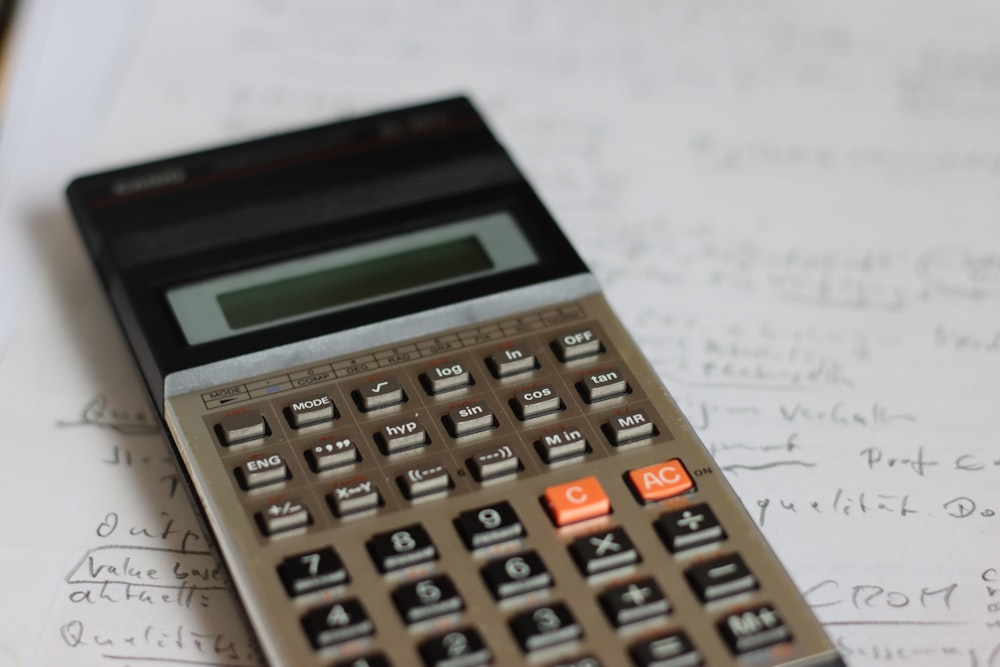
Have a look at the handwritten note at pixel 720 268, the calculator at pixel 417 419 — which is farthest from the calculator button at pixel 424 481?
the handwritten note at pixel 720 268

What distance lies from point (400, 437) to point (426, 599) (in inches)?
3.7

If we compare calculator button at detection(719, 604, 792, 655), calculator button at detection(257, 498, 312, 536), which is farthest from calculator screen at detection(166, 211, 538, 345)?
calculator button at detection(719, 604, 792, 655)

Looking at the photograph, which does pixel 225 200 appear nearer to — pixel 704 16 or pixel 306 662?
pixel 306 662

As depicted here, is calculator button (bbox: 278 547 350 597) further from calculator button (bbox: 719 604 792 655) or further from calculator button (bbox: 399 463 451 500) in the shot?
calculator button (bbox: 719 604 792 655)

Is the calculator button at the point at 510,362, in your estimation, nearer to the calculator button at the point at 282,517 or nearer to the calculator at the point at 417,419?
the calculator at the point at 417,419

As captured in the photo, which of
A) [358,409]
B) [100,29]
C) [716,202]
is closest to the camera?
[358,409]

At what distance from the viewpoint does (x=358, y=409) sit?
2.05 feet

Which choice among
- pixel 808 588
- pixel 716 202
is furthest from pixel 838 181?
pixel 808 588

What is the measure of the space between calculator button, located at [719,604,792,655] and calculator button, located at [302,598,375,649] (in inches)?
5.8

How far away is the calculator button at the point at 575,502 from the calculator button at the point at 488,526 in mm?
17

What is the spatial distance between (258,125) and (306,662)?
534mm

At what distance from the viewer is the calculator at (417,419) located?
1.75ft

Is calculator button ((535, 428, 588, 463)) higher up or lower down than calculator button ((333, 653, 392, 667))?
higher up

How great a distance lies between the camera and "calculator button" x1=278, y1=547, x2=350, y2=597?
54 centimetres
